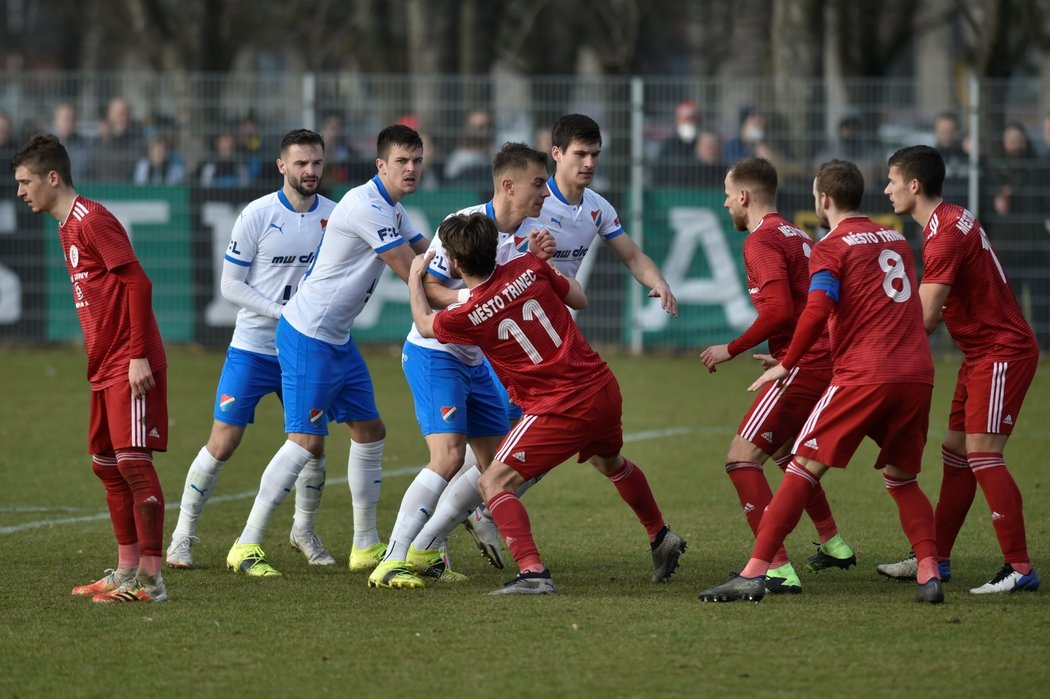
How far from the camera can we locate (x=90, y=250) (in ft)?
23.3

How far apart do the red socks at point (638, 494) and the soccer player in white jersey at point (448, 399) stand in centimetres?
77

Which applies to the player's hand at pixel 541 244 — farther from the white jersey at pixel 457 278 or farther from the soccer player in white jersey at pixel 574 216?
the soccer player in white jersey at pixel 574 216

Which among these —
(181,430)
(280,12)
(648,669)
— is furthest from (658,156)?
(280,12)

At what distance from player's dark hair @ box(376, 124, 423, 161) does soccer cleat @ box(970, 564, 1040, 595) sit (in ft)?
11.9

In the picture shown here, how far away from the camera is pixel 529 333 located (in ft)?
23.6

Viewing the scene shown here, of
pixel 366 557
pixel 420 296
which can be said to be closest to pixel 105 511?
pixel 366 557

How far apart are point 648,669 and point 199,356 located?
13955 millimetres

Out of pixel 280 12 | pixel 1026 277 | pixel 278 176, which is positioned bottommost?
pixel 1026 277

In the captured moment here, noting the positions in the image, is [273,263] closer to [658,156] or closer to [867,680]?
[867,680]

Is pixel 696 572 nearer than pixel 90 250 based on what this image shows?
No

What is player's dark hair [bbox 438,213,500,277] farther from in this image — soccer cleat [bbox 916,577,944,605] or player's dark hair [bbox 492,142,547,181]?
soccer cleat [bbox 916,577,944,605]

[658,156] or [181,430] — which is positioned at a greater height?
[658,156]

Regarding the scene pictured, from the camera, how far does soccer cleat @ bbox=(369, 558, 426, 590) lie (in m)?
7.60

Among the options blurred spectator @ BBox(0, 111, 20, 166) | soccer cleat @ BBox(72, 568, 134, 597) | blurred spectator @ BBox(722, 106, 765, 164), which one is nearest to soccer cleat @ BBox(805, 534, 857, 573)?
soccer cleat @ BBox(72, 568, 134, 597)
